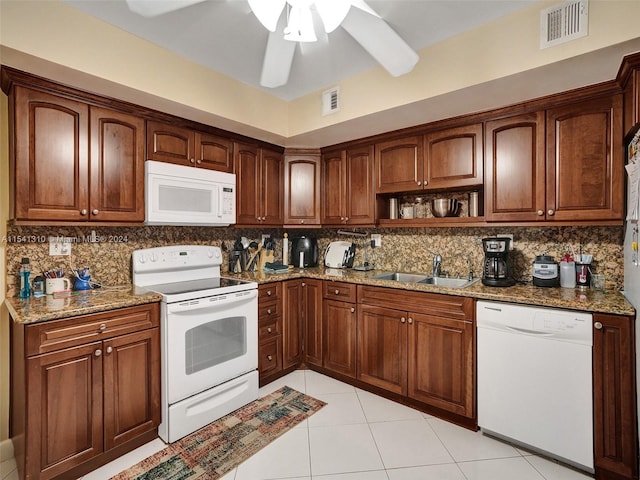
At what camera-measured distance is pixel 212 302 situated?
7.51 feet

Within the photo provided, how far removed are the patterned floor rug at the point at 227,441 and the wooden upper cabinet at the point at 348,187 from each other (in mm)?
1625

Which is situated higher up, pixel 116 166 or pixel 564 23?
pixel 564 23

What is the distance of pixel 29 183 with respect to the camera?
1.88 metres

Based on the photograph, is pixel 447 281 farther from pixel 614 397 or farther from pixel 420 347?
pixel 614 397

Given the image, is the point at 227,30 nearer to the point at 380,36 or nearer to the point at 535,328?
the point at 380,36

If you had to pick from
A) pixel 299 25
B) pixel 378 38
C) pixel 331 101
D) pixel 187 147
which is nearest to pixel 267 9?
pixel 299 25

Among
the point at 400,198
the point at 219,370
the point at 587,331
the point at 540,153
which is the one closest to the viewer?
the point at 587,331

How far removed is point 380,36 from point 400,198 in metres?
1.82

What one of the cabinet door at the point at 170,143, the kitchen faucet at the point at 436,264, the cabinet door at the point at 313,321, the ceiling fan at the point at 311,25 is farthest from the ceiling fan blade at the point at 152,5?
the kitchen faucet at the point at 436,264

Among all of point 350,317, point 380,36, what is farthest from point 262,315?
point 380,36

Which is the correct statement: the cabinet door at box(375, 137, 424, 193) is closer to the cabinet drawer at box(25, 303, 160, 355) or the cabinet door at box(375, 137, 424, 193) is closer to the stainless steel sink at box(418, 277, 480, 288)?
the stainless steel sink at box(418, 277, 480, 288)

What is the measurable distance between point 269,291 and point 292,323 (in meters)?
0.42

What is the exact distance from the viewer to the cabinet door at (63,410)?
1635 mm

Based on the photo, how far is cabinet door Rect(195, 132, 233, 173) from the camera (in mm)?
2658
